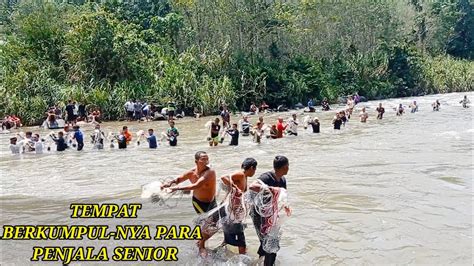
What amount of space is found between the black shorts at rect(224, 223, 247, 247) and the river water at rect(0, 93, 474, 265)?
34 centimetres

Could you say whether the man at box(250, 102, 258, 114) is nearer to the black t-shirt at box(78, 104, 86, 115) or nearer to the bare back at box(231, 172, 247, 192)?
the black t-shirt at box(78, 104, 86, 115)

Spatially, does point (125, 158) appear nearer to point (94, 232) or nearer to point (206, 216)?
point (94, 232)

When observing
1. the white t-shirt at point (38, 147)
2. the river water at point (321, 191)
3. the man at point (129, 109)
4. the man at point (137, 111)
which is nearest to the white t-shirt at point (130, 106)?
the man at point (129, 109)

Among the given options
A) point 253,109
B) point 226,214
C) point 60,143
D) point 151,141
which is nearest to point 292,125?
point 151,141

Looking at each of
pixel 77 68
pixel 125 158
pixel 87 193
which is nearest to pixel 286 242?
pixel 87 193

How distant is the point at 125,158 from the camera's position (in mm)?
16953

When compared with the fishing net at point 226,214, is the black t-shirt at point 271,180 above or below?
above

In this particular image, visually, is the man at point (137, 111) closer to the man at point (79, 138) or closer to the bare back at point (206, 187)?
the man at point (79, 138)

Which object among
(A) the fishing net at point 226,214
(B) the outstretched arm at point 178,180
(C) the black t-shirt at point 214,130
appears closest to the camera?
(A) the fishing net at point 226,214

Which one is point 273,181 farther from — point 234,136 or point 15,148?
point 15,148

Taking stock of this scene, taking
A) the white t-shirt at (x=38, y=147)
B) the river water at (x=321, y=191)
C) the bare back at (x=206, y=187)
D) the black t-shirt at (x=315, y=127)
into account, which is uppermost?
the bare back at (x=206, y=187)

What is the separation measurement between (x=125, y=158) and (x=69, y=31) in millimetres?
17836

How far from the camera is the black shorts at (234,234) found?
666cm

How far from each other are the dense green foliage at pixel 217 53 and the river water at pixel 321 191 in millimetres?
9659
